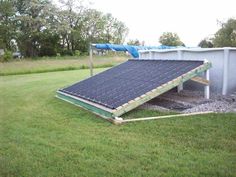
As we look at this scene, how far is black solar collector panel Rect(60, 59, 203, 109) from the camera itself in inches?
257

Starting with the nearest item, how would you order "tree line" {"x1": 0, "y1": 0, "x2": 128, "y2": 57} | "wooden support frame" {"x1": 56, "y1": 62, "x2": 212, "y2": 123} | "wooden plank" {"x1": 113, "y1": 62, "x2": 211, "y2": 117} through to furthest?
"wooden support frame" {"x1": 56, "y1": 62, "x2": 212, "y2": 123}
"wooden plank" {"x1": 113, "y1": 62, "x2": 211, "y2": 117}
"tree line" {"x1": 0, "y1": 0, "x2": 128, "y2": 57}

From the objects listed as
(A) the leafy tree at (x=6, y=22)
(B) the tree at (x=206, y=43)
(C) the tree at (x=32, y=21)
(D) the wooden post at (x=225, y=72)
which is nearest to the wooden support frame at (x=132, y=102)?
(D) the wooden post at (x=225, y=72)

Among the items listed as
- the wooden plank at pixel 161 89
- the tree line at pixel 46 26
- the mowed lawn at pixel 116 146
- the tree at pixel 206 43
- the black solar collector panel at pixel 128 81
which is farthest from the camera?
the tree at pixel 206 43

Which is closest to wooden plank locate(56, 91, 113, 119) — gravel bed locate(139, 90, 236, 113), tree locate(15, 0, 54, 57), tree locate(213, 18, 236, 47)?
gravel bed locate(139, 90, 236, 113)

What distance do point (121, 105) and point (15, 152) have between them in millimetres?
2402

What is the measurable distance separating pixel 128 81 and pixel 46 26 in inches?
1398

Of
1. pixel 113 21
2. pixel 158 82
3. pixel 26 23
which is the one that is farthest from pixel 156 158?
pixel 113 21

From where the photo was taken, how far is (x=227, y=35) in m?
37.0

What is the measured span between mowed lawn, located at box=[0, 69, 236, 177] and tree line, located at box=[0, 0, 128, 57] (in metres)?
36.3

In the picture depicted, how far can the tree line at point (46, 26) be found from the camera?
4009cm

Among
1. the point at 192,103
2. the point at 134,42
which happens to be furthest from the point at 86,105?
the point at 134,42

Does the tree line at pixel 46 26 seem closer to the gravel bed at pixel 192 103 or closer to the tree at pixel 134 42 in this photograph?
the tree at pixel 134 42

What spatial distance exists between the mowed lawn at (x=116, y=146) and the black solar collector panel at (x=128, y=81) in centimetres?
49

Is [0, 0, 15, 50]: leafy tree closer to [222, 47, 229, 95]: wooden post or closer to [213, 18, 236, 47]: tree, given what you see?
[213, 18, 236, 47]: tree
